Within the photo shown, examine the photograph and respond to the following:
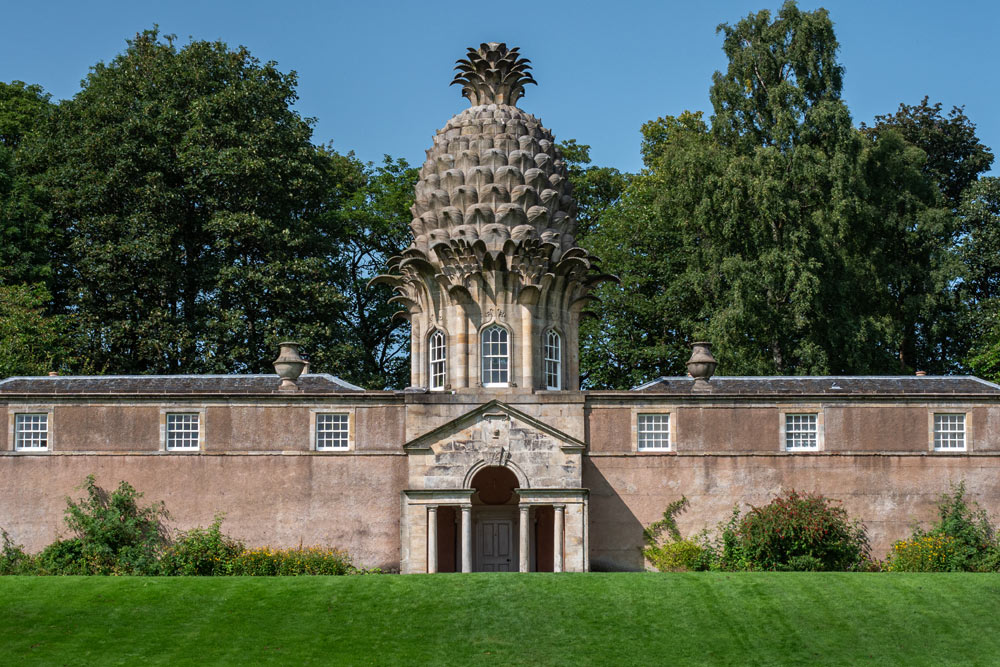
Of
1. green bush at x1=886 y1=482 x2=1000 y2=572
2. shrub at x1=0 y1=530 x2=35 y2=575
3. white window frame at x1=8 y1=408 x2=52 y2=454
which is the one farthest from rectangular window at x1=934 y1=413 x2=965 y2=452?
shrub at x1=0 y1=530 x2=35 y2=575

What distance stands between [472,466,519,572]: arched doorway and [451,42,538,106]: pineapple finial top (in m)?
12.1

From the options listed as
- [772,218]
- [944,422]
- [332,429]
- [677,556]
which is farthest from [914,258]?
[332,429]

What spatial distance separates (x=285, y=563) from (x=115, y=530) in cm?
497

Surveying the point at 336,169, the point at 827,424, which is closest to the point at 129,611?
the point at 827,424

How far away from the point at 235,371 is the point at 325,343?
381 centimetres

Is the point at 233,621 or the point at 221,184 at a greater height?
the point at 221,184

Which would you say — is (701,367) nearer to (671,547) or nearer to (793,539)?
(671,547)

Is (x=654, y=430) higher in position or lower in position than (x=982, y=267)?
lower

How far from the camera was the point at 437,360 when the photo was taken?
40.4m

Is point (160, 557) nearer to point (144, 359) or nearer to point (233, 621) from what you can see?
point (233, 621)

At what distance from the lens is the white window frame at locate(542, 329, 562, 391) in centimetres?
4000

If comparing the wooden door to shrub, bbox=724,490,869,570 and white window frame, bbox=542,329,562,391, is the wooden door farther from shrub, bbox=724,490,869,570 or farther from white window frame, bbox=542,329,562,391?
shrub, bbox=724,490,869,570

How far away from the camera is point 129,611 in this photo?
28.9 meters

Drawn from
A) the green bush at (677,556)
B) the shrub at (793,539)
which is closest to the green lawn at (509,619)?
the shrub at (793,539)
